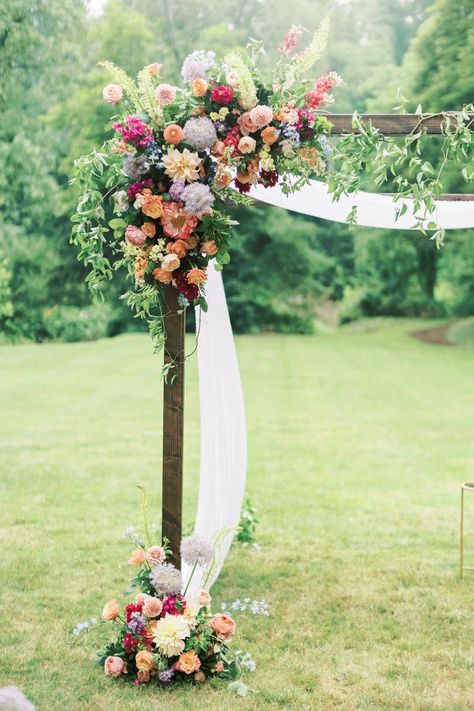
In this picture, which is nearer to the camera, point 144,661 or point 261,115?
point 261,115

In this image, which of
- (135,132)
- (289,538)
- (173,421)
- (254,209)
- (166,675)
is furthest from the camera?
(254,209)

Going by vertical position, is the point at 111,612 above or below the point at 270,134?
below

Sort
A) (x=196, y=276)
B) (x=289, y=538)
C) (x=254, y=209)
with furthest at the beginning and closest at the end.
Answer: (x=254, y=209) → (x=289, y=538) → (x=196, y=276)

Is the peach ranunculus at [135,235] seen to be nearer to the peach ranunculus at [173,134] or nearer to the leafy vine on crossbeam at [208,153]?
the leafy vine on crossbeam at [208,153]

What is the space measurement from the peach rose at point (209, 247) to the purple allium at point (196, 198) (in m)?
0.17

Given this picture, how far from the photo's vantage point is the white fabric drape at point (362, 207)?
4.75 meters

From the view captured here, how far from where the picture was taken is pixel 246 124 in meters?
3.66

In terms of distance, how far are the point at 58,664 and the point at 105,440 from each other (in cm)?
619

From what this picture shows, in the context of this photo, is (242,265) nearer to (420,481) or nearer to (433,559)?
(420,481)

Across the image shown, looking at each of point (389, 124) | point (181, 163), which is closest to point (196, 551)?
point (181, 163)

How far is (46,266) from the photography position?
74.9 ft

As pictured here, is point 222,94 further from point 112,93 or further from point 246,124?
point 112,93

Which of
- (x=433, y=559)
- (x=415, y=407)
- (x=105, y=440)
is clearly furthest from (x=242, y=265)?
(x=433, y=559)

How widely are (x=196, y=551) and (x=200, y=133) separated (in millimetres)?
1815
